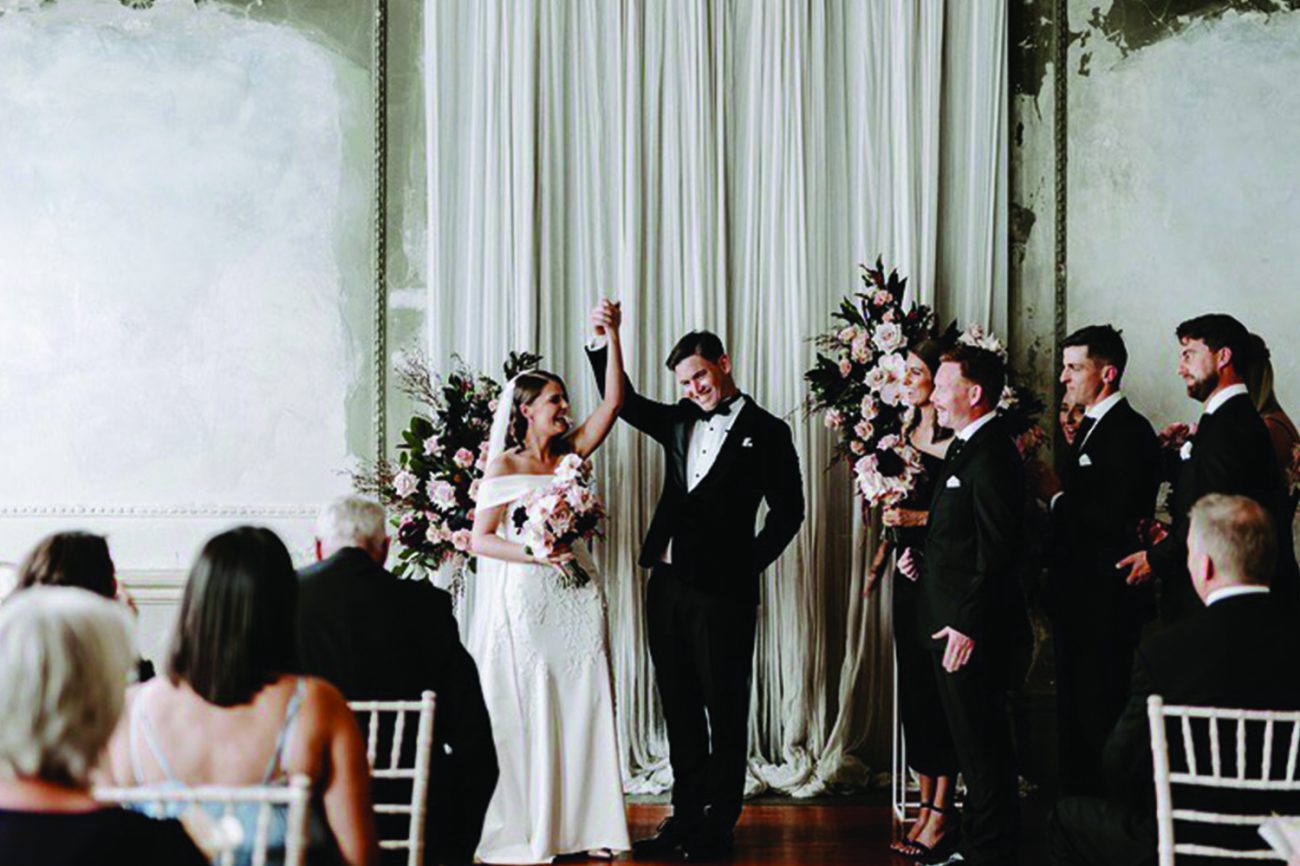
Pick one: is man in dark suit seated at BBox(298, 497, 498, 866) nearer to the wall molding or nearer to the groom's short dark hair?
the groom's short dark hair

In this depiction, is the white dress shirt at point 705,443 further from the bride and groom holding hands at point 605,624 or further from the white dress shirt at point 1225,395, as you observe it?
the white dress shirt at point 1225,395

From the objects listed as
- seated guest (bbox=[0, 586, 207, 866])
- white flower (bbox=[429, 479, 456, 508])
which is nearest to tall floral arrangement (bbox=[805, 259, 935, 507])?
white flower (bbox=[429, 479, 456, 508])

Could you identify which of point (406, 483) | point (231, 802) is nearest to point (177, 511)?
point (406, 483)

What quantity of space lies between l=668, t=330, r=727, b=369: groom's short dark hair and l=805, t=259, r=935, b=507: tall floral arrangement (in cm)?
63

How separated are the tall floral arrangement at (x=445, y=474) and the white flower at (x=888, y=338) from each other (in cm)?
159

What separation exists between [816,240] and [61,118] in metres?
3.88

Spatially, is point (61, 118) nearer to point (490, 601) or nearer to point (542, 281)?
point (542, 281)

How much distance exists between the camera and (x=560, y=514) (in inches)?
230

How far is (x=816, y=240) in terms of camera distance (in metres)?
7.39

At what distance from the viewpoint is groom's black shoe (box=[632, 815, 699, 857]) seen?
6105 mm

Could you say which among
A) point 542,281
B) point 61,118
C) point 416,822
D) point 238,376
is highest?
point 61,118

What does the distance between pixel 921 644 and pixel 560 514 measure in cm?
160

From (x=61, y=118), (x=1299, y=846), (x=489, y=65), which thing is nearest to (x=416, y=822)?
(x=1299, y=846)

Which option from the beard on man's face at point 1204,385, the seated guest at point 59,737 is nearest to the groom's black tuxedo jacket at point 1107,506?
the beard on man's face at point 1204,385
